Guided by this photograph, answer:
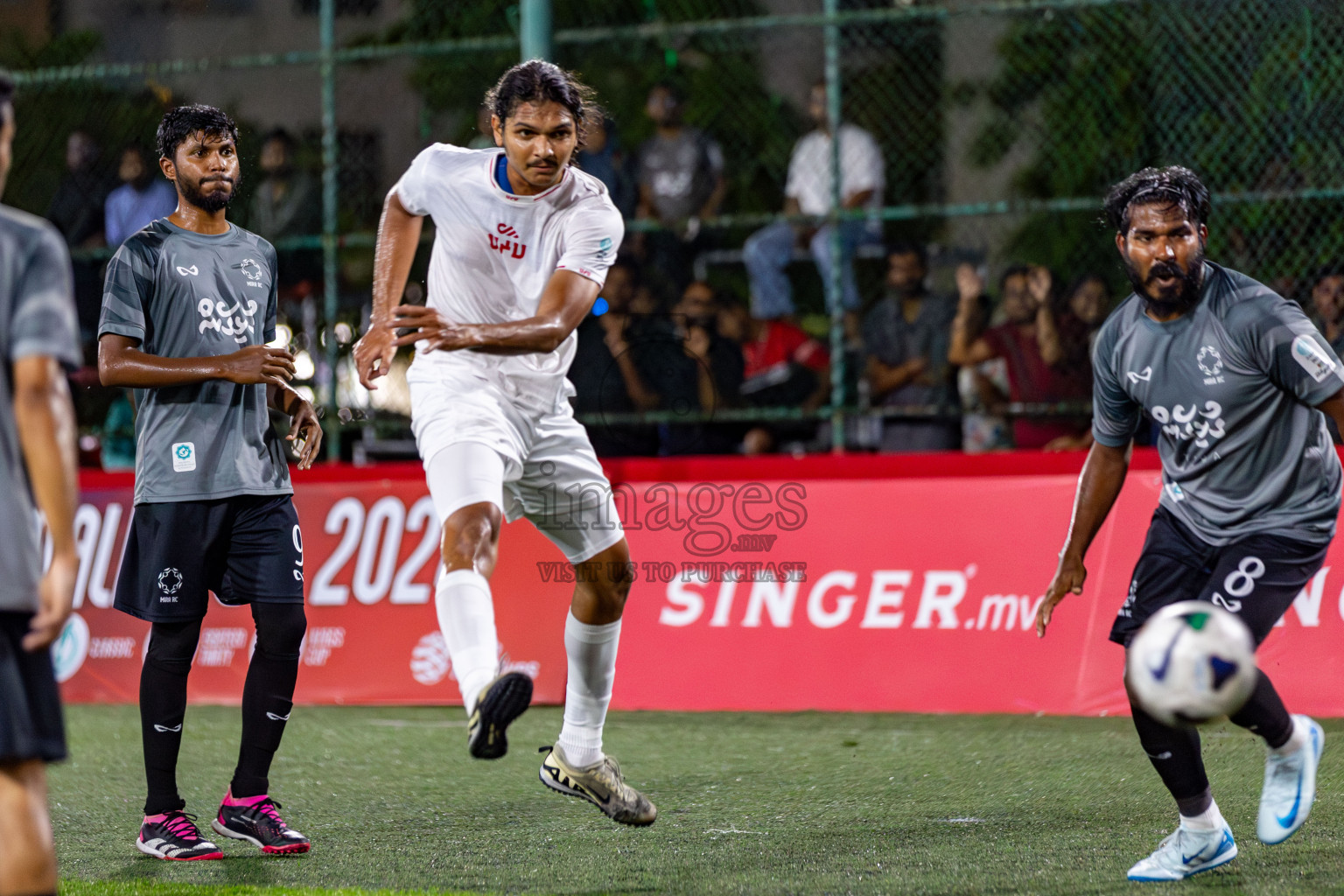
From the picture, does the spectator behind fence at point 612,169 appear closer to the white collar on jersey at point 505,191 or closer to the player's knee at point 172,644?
the white collar on jersey at point 505,191

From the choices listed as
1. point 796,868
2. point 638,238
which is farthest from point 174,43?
point 796,868

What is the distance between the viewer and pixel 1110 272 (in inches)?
367

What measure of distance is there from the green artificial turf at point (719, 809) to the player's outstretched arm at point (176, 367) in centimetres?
165

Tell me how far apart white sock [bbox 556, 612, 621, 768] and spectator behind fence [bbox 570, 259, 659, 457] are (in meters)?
4.04

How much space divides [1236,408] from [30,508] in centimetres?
341

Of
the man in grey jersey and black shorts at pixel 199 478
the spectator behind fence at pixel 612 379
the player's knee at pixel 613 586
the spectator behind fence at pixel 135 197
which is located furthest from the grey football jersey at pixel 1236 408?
the spectator behind fence at pixel 135 197

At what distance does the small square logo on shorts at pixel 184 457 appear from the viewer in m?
5.42

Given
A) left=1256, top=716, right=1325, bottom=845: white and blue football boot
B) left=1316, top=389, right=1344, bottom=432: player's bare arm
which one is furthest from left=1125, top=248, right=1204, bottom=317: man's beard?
left=1256, top=716, right=1325, bottom=845: white and blue football boot

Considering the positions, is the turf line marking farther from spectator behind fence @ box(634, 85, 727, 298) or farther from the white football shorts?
spectator behind fence @ box(634, 85, 727, 298)

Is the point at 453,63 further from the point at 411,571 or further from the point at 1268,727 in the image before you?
the point at 1268,727

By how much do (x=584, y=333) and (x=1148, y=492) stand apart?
364 centimetres

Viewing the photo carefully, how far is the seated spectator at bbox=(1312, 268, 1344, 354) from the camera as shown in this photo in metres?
8.52

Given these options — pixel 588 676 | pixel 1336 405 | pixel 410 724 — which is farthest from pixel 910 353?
pixel 1336 405

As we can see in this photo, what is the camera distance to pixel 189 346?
17.8 ft
